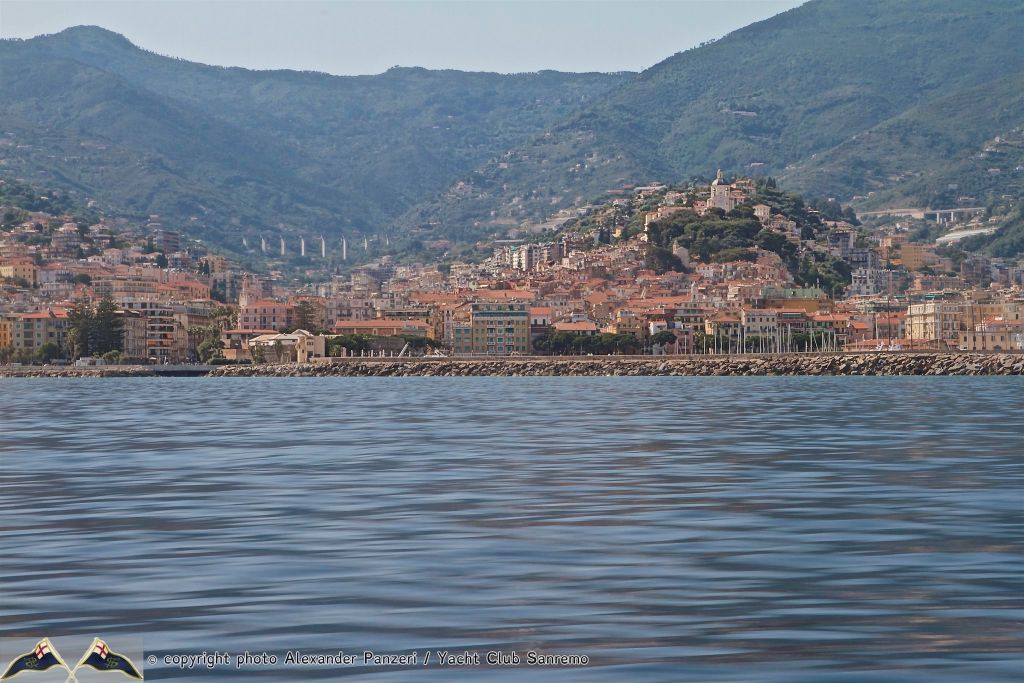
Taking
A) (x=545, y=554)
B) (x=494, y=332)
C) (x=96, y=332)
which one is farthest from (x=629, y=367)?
(x=545, y=554)

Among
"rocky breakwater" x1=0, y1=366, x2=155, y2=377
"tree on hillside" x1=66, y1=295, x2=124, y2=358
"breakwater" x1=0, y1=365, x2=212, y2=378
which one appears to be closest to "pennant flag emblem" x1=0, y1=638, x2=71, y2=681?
"rocky breakwater" x1=0, y1=366, x2=155, y2=377

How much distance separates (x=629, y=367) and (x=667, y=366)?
3.27m

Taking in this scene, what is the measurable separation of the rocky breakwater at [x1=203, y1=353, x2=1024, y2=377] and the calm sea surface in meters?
90.3

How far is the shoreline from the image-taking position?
126 m

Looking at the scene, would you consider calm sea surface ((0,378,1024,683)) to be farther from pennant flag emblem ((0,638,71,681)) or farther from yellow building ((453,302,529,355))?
yellow building ((453,302,529,355))

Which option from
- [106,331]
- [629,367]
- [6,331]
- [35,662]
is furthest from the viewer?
[6,331]

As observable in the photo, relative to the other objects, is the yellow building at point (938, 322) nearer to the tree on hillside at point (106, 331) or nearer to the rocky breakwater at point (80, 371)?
the rocky breakwater at point (80, 371)

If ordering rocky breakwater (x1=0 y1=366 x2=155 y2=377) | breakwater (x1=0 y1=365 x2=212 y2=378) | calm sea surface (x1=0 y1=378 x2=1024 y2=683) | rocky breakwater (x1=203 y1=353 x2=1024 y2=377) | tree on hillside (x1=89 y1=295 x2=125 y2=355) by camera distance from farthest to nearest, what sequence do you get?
1. tree on hillside (x1=89 y1=295 x2=125 y2=355)
2. breakwater (x1=0 y1=365 x2=212 y2=378)
3. rocky breakwater (x1=0 y1=366 x2=155 y2=377)
4. rocky breakwater (x1=203 y1=353 x2=1024 y2=377)
5. calm sea surface (x1=0 y1=378 x2=1024 y2=683)

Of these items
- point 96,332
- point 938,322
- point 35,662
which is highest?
point 96,332

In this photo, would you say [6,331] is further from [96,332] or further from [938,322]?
[938,322]

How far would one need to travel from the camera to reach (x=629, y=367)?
140 metres

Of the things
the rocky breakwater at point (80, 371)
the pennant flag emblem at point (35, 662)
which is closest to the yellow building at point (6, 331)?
the rocky breakwater at point (80, 371)

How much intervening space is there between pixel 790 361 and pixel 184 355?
281 ft

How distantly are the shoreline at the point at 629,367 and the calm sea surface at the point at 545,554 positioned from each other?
90.4 m
